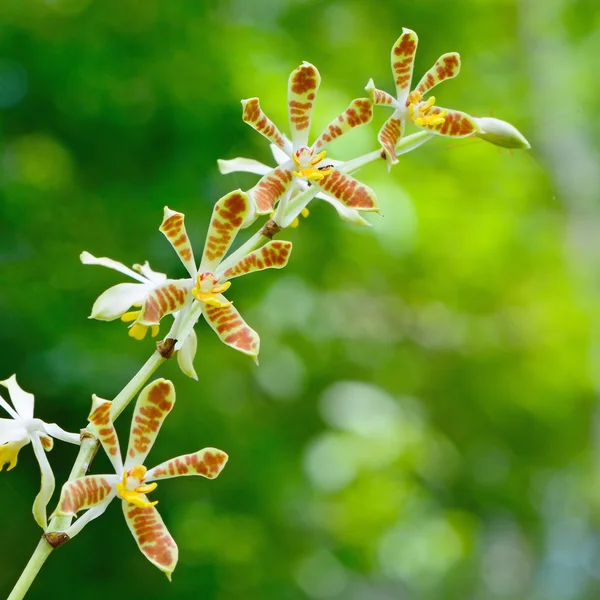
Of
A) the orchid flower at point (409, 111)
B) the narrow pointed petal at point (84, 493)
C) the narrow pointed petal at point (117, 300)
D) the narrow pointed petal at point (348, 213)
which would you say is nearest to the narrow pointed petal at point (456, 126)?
the orchid flower at point (409, 111)

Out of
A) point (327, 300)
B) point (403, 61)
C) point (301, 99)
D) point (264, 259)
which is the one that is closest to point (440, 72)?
point (403, 61)

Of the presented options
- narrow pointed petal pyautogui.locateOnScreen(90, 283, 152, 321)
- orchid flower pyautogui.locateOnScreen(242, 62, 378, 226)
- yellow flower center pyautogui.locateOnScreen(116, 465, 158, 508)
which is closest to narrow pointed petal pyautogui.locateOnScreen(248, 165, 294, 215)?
orchid flower pyautogui.locateOnScreen(242, 62, 378, 226)

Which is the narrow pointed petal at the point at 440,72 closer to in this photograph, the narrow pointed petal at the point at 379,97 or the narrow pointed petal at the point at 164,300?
the narrow pointed petal at the point at 379,97

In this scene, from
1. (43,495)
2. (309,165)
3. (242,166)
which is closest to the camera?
(43,495)

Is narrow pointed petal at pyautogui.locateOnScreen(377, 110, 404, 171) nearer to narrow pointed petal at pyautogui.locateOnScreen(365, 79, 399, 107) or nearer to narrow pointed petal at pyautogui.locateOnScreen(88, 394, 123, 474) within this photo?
narrow pointed petal at pyautogui.locateOnScreen(365, 79, 399, 107)

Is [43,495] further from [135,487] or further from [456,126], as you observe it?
[456,126]

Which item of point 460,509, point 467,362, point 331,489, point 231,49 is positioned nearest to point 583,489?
point 460,509

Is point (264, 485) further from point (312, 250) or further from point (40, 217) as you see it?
point (40, 217)
